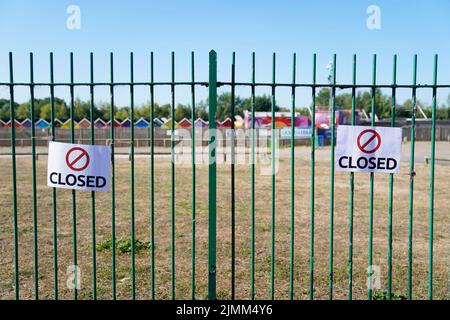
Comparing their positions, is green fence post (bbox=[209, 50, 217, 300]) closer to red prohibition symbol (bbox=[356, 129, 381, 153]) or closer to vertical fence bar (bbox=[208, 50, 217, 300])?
vertical fence bar (bbox=[208, 50, 217, 300])

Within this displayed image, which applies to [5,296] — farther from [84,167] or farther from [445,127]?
[445,127]

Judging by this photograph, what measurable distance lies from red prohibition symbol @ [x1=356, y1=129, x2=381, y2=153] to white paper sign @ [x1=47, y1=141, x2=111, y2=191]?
226 cm

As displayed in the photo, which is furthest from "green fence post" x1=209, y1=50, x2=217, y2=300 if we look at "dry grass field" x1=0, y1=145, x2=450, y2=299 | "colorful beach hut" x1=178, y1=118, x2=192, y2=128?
"colorful beach hut" x1=178, y1=118, x2=192, y2=128

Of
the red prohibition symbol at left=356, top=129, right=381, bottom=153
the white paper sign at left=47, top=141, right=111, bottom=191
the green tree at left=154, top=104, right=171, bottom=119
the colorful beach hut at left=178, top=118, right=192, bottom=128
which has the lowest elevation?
the white paper sign at left=47, top=141, right=111, bottom=191

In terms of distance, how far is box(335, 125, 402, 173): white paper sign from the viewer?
3531mm

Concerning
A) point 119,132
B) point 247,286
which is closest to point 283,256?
point 247,286

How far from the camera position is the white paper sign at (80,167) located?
3.46 m

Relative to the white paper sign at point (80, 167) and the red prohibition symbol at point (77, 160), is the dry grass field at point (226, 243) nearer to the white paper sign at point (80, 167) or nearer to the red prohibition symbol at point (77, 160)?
the white paper sign at point (80, 167)

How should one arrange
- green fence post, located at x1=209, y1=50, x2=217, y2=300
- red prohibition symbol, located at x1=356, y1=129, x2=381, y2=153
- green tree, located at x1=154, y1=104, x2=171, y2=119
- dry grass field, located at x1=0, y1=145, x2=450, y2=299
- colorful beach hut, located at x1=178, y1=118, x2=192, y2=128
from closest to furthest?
green fence post, located at x1=209, y1=50, x2=217, y2=300
red prohibition symbol, located at x1=356, y1=129, x2=381, y2=153
dry grass field, located at x1=0, y1=145, x2=450, y2=299
colorful beach hut, located at x1=178, y1=118, x2=192, y2=128
green tree, located at x1=154, y1=104, x2=171, y2=119

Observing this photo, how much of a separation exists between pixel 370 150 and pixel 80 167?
103 inches

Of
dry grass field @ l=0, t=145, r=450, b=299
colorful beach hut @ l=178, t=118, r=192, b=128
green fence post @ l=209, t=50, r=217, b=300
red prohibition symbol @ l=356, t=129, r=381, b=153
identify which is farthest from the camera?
colorful beach hut @ l=178, t=118, r=192, b=128

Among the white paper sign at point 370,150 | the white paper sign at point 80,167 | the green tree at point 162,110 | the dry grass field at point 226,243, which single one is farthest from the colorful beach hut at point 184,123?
the white paper sign at point 370,150

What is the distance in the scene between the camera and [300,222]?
7.87 m

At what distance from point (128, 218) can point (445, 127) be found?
4753cm
